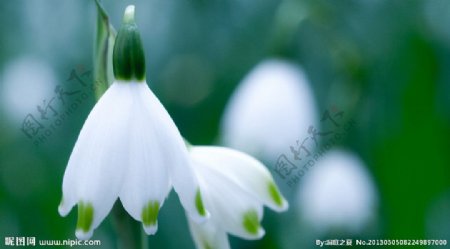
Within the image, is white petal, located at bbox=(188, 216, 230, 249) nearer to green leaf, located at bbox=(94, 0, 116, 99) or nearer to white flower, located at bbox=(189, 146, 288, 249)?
white flower, located at bbox=(189, 146, 288, 249)

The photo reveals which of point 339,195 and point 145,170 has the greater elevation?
point 145,170

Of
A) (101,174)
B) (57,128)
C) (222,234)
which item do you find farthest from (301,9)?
(101,174)

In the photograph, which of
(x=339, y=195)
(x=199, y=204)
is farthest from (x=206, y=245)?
(x=339, y=195)

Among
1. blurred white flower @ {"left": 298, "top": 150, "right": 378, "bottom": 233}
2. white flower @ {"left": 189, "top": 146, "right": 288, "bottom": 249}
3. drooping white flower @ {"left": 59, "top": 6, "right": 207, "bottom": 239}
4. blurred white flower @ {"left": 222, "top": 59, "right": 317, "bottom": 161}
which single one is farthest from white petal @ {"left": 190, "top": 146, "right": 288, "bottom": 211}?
blurred white flower @ {"left": 298, "top": 150, "right": 378, "bottom": 233}

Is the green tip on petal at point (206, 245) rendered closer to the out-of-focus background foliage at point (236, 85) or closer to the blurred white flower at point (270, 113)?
the blurred white flower at point (270, 113)

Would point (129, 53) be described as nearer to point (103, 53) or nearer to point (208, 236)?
point (103, 53)
